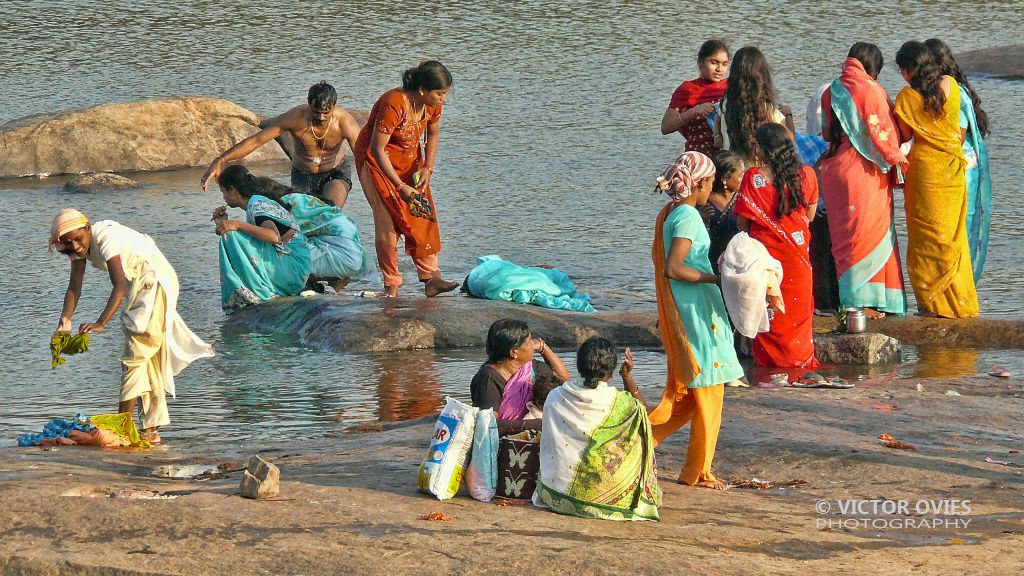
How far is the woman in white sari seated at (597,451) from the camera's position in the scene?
5.05 meters

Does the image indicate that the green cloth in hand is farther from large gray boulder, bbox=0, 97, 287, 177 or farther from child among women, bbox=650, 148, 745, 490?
large gray boulder, bbox=0, 97, 287, 177

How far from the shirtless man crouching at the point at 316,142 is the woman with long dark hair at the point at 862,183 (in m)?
3.10

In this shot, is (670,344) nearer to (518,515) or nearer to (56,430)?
(518,515)

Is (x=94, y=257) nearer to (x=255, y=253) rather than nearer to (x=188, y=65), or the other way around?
(x=255, y=253)

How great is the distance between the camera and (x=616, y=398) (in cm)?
514

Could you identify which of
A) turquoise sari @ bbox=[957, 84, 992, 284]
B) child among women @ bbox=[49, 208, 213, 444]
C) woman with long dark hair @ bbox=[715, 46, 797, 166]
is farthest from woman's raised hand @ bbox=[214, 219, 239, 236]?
turquoise sari @ bbox=[957, 84, 992, 284]

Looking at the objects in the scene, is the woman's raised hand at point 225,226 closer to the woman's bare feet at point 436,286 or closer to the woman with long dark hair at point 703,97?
the woman's bare feet at point 436,286

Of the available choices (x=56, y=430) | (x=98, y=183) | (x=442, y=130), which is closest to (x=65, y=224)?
(x=56, y=430)

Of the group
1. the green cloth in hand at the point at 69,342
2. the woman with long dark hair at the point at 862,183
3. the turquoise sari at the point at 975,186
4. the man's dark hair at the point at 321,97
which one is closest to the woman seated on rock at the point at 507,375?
the green cloth in hand at the point at 69,342

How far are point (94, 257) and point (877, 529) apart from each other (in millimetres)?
3525

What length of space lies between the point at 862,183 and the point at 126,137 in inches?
355

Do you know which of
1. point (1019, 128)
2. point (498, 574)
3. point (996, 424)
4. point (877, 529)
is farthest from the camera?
point (1019, 128)

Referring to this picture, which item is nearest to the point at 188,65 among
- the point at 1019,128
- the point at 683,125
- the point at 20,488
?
the point at 1019,128

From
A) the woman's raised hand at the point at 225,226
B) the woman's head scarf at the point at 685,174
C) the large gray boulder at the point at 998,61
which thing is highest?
the woman's head scarf at the point at 685,174
